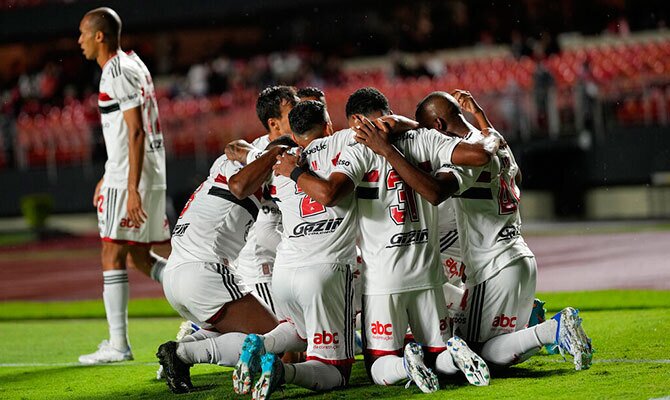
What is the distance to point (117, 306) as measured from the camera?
802 cm

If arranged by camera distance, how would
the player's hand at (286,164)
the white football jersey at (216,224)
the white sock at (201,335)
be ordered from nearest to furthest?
the player's hand at (286,164) → the white sock at (201,335) → the white football jersey at (216,224)

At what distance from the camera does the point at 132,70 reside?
8258 millimetres

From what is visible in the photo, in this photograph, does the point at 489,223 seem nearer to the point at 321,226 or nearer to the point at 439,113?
the point at 439,113

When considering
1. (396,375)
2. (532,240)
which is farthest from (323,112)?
(532,240)

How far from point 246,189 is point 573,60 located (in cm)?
1624

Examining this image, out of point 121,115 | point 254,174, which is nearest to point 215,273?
point 254,174

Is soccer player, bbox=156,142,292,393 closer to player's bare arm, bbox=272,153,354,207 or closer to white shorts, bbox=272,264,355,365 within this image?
player's bare arm, bbox=272,153,354,207

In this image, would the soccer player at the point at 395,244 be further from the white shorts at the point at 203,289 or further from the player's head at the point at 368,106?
the white shorts at the point at 203,289

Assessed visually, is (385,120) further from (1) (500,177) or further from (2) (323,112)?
(1) (500,177)

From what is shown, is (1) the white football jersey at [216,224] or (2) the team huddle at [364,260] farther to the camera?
(1) the white football jersey at [216,224]

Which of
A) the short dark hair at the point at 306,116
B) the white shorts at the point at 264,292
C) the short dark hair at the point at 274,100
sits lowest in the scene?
the white shorts at the point at 264,292

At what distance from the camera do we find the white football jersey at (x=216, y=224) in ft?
21.8

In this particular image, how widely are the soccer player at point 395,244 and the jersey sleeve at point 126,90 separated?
8.44ft

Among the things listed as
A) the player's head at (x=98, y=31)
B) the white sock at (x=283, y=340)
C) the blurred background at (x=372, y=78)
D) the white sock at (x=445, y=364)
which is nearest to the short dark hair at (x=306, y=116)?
the white sock at (x=283, y=340)
